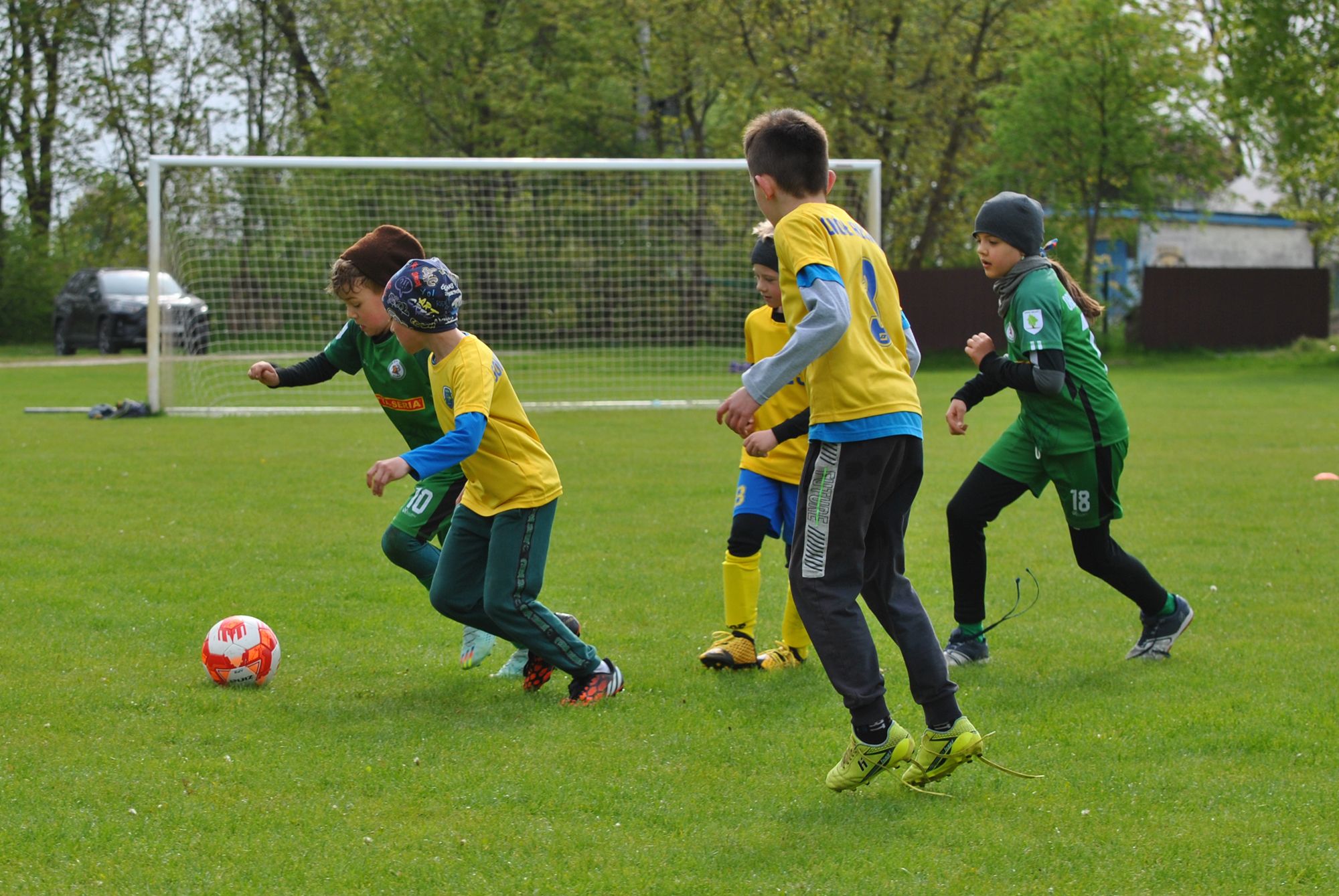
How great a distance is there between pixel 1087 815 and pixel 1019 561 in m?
4.11

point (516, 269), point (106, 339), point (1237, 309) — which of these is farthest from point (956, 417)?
point (106, 339)

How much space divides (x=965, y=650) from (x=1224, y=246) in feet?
138

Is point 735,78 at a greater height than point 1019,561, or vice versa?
point 735,78

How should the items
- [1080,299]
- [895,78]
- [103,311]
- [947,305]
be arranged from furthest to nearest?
[895,78]
[103,311]
[947,305]
[1080,299]

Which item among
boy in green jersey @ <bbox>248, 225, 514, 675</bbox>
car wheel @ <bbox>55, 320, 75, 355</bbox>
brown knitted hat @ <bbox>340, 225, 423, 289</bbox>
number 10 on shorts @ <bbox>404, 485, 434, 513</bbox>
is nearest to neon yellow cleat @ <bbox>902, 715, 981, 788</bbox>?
boy in green jersey @ <bbox>248, 225, 514, 675</bbox>

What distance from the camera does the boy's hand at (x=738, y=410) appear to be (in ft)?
12.3

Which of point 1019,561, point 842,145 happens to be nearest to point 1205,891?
point 1019,561

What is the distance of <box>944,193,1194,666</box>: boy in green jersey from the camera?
5.13m

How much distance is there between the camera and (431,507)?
558cm

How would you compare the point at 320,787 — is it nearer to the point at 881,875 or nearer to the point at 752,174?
the point at 881,875

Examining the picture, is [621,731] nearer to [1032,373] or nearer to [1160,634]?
[1032,373]

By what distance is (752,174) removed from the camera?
160 inches

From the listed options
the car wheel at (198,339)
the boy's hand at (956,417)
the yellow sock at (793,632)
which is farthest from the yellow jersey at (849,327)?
the car wheel at (198,339)

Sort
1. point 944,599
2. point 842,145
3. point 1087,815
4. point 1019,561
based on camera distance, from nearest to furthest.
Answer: point 1087,815 → point 944,599 → point 1019,561 → point 842,145
